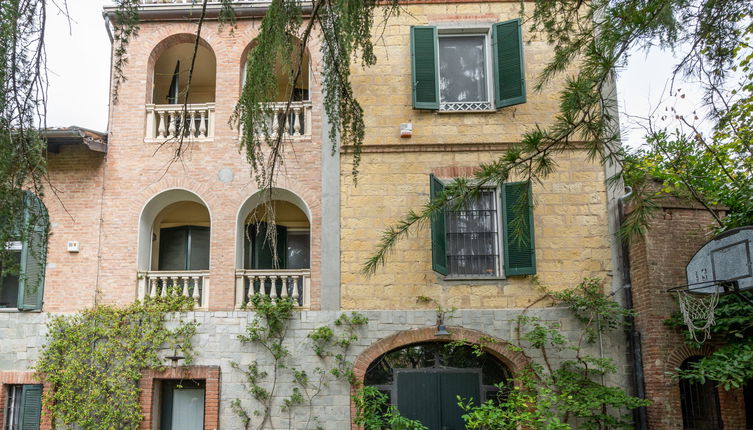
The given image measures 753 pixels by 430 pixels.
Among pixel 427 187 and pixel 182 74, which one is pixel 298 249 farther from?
pixel 182 74

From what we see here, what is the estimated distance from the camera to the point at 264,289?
11078 millimetres

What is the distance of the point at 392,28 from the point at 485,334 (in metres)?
5.35

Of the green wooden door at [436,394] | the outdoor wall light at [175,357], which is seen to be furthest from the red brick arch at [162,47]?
the green wooden door at [436,394]

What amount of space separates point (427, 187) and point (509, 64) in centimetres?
245

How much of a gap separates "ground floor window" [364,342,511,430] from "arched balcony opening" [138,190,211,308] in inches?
134

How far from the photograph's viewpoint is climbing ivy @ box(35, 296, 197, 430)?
33.5ft

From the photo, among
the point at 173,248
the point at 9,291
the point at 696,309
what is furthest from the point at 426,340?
the point at 9,291

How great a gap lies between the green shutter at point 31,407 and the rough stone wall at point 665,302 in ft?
30.4

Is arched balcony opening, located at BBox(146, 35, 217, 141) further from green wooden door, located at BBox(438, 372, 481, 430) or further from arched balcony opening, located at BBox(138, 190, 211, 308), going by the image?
green wooden door, located at BBox(438, 372, 481, 430)

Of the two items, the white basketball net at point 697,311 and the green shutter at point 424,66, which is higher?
the green shutter at point 424,66

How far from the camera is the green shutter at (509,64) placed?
11.0m

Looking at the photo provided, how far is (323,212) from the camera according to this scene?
1088 centimetres

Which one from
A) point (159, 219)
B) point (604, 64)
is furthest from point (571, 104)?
point (159, 219)

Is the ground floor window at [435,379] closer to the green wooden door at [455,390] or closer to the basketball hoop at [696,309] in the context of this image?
the green wooden door at [455,390]
